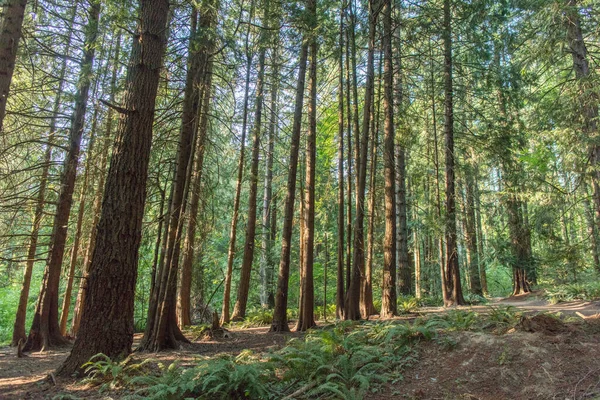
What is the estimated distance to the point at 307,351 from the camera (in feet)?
16.1

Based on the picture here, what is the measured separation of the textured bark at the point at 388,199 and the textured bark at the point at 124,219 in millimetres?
5833

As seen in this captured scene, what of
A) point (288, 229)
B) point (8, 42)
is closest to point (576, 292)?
point (288, 229)

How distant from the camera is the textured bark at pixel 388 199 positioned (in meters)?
9.03

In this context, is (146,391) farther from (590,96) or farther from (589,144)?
(590,96)

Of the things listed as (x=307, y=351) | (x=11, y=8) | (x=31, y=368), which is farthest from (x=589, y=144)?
(x=31, y=368)

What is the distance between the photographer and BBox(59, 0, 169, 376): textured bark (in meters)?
5.48

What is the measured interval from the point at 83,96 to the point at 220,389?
30.2 ft

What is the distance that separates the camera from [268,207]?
46.8ft

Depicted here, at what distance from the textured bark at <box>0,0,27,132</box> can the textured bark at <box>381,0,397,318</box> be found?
24.9ft

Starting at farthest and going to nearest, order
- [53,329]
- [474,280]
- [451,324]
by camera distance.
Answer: [474,280] < [53,329] < [451,324]

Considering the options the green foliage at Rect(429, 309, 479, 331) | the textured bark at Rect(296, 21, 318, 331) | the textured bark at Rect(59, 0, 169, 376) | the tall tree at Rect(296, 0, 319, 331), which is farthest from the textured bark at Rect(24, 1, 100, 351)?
the green foliage at Rect(429, 309, 479, 331)

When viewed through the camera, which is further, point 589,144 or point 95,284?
point 589,144

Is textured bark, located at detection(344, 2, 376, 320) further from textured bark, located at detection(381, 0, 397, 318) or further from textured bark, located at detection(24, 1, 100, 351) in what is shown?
textured bark, located at detection(24, 1, 100, 351)

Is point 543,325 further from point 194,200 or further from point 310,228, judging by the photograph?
point 194,200
